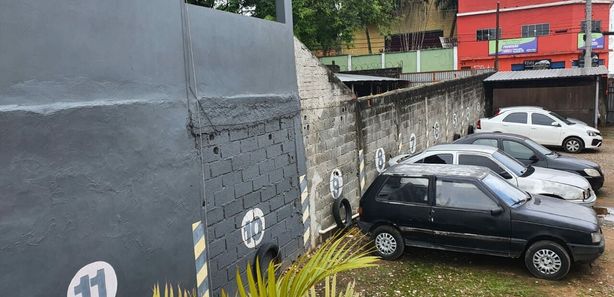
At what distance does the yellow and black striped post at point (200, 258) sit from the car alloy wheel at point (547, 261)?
4.39 m

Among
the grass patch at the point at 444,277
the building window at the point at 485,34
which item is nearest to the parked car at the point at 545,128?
the grass patch at the point at 444,277

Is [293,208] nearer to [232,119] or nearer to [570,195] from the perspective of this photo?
[232,119]

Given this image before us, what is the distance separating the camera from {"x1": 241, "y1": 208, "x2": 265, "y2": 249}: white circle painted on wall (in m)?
6.00

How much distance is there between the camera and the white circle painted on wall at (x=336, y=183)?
853 cm

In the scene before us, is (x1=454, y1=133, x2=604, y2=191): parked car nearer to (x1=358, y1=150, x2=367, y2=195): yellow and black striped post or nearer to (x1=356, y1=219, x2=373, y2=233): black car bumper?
(x1=358, y1=150, x2=367, y2=195): yellow and black striped post

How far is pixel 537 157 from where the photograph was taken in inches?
422

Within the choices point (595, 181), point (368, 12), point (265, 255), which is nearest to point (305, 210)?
point (265, 255)

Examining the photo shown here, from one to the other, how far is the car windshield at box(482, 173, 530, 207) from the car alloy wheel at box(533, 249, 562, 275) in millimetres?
733

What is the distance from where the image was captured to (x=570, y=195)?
28.8 ft

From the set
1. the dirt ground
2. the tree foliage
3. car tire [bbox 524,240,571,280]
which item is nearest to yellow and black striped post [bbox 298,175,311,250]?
the dirt ground

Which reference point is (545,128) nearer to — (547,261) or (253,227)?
(547,261)

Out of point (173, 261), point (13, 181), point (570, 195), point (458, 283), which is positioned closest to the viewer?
point (13, 181)

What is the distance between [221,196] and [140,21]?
2101mm

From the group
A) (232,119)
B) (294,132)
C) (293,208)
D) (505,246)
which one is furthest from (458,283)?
(232,119)
